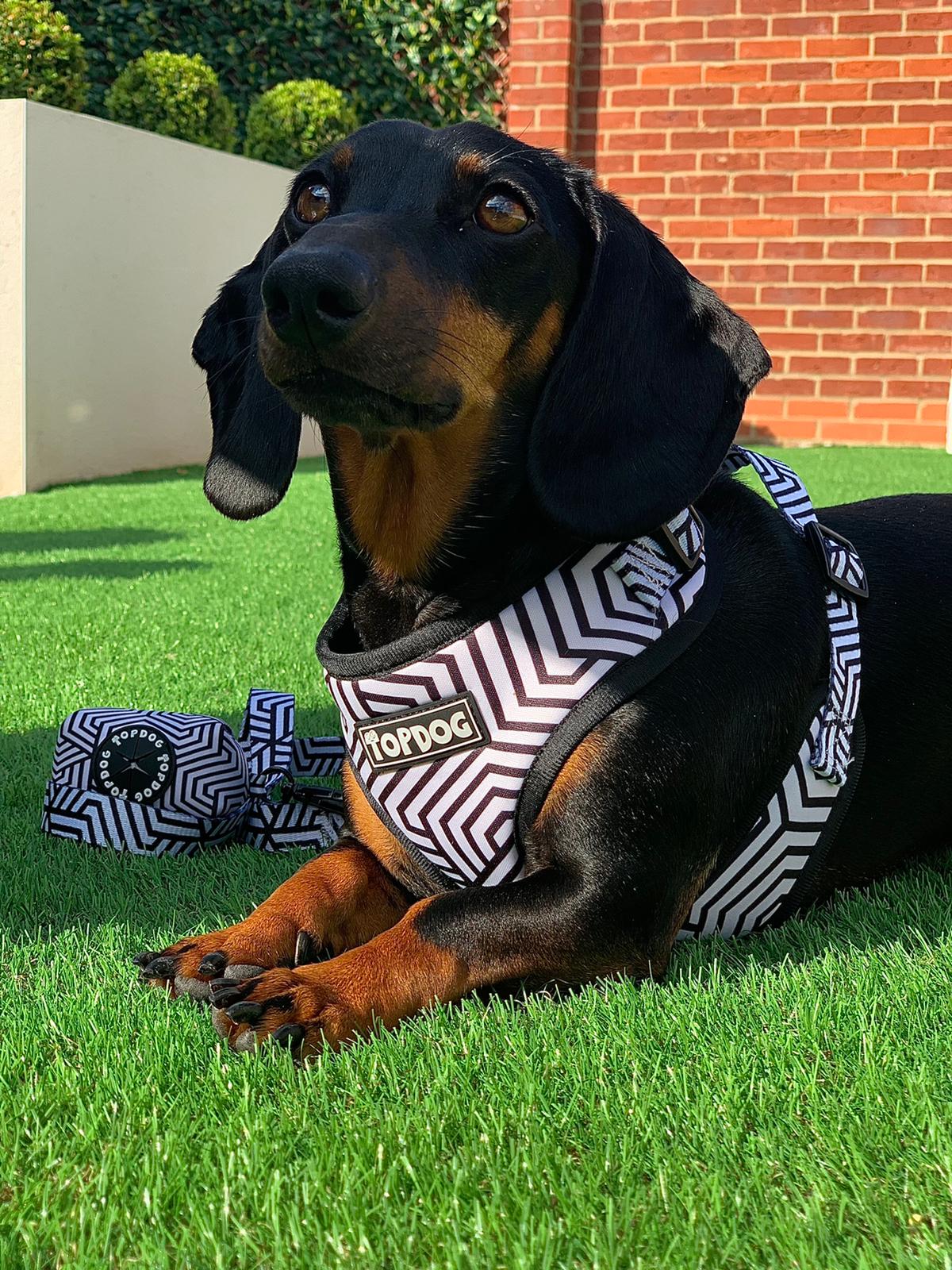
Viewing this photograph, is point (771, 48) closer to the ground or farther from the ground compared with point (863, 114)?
farther from the ground

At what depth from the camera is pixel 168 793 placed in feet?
9.14

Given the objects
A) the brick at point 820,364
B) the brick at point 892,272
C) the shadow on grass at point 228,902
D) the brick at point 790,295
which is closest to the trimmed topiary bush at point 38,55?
the brick at point 790,295

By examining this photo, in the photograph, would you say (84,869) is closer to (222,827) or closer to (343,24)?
(222,827)

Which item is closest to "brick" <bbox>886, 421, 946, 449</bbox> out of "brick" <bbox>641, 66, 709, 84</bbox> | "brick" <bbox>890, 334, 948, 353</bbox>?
"brick" <bbox>890, 334, 948, 353</bbox>

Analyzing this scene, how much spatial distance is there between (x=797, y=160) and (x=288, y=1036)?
10.6 metres

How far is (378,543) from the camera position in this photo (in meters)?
2.22

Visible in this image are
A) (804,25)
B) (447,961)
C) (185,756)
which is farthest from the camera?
(804,25)

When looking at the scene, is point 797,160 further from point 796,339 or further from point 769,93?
point 796,339

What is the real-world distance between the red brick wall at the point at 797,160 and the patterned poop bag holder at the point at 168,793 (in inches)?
351

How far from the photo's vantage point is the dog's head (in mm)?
1896

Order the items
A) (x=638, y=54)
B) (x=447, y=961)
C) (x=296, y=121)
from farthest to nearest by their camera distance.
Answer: (x=296, y=121) → (x=638, y=54) → (x=447, y=961)

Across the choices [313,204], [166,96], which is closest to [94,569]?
[313,204]

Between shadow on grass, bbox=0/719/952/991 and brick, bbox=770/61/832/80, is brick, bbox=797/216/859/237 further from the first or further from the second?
shadow on grass, bbox=0/719/952/991

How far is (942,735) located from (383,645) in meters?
1.09
